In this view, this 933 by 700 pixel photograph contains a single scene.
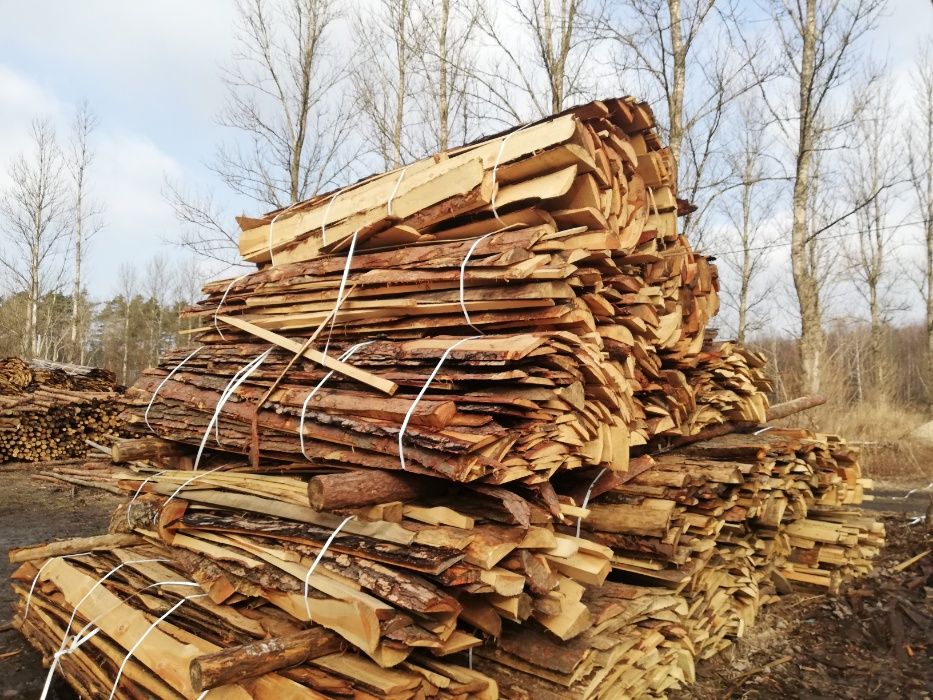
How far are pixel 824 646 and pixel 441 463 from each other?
4.26 m

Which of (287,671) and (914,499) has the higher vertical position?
(287,671)

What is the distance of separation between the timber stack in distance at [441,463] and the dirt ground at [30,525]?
0.91ft

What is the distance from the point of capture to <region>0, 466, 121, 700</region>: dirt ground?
3.59m

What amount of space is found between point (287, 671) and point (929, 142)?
91.3 ft

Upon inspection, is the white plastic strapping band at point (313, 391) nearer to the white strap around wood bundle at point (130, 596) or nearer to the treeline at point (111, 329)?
the white strap around wood bundle at point (130, 596)

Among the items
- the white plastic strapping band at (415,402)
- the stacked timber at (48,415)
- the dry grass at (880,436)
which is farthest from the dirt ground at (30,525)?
the dry grass at (880,436)

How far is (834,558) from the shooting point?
5.76 meters

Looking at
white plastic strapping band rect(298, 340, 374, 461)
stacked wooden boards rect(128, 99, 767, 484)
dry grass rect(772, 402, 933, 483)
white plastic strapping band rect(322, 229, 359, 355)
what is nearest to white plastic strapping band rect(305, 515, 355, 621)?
stacked wooden boards rect(128, 99, 767, 484)

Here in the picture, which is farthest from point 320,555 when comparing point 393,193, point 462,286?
point 393,193

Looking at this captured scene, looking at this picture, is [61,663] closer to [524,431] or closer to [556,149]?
[524,431]

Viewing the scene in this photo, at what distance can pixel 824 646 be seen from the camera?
471 centimetres

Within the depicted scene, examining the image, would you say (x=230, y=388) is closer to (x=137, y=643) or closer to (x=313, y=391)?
(x=313, y=391)

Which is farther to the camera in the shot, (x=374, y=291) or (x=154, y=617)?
(x=374, y=291)

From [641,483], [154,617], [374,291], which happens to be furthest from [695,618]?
[154,617]
